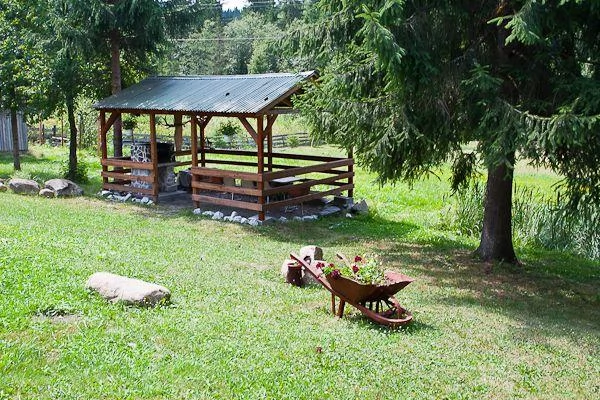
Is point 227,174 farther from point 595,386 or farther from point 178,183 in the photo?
point 595,386

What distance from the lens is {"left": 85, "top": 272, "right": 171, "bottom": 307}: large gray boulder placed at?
726 centimetres

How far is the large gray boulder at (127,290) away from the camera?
23.8 feet

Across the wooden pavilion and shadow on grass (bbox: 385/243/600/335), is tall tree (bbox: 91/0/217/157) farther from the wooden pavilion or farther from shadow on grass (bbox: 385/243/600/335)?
shadow on grass (bbox: 385/243/600/335)

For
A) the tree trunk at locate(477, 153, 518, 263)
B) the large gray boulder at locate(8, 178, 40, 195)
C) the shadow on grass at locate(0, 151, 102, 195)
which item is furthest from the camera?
the shadow on grass at locate(0, 151, 102, 195)

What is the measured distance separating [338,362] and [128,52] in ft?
57.2

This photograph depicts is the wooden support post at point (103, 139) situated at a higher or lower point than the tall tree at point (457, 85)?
lower

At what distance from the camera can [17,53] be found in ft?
68.4

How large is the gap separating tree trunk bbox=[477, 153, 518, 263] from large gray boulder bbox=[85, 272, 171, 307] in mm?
7138

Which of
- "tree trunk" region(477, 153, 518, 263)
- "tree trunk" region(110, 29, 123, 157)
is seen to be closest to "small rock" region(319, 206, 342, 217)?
"tree trunk" region(477, 153, 518, 263)

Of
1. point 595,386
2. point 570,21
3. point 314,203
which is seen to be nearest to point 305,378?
point 595,386

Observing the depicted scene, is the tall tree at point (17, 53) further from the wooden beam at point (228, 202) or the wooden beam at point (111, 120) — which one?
the wooden beam at point (228, 202)

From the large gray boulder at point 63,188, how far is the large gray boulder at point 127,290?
1142cm

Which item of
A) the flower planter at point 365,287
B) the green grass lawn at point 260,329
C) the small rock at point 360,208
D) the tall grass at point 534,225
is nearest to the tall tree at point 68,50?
the green grass lawn at point 260,329

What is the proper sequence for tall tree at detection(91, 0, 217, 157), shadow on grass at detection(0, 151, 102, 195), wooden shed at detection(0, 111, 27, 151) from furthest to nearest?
wooden shed at detection(0, 111, 27, 151), shadow on grass at detection(0, 151, 102, 195), tall tree at detection(91, 0, 217, 157)
